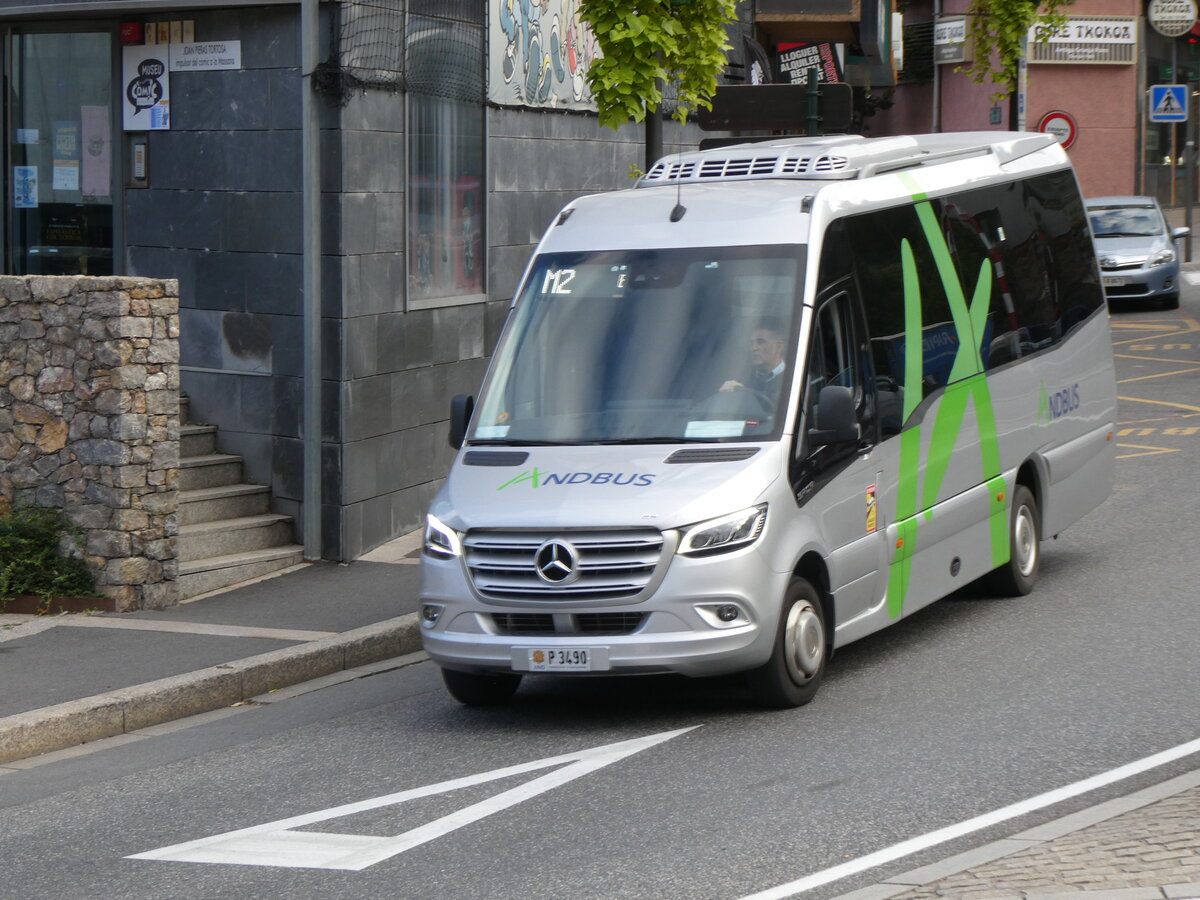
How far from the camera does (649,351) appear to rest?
898 centimetres

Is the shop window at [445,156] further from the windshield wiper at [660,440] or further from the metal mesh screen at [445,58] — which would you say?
the windshield wiper at [660,440]

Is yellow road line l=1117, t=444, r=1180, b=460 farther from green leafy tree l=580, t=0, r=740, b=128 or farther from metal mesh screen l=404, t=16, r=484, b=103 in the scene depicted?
metal mesh screen l=404, t=16, r=484, b=103

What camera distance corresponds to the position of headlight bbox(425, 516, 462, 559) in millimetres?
8430

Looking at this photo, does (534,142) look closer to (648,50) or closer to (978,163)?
(648,50)

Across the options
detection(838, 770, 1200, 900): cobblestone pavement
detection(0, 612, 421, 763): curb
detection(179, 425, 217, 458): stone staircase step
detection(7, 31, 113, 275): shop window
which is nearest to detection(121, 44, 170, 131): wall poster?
detection(7, 31, 113, 275): shop window

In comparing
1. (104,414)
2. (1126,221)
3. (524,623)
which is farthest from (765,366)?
(1126,221)

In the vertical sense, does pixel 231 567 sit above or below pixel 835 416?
below

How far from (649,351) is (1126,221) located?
22322mm

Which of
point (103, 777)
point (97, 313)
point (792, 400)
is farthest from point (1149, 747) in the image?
point (97, 313)

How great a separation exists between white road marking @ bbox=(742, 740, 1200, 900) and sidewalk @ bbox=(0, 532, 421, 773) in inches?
164

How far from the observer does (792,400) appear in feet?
28.6

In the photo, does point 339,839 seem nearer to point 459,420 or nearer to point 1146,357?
point 459,420

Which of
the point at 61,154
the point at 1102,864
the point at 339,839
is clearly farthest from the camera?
the point at 61,154

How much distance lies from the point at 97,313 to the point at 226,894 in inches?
229
